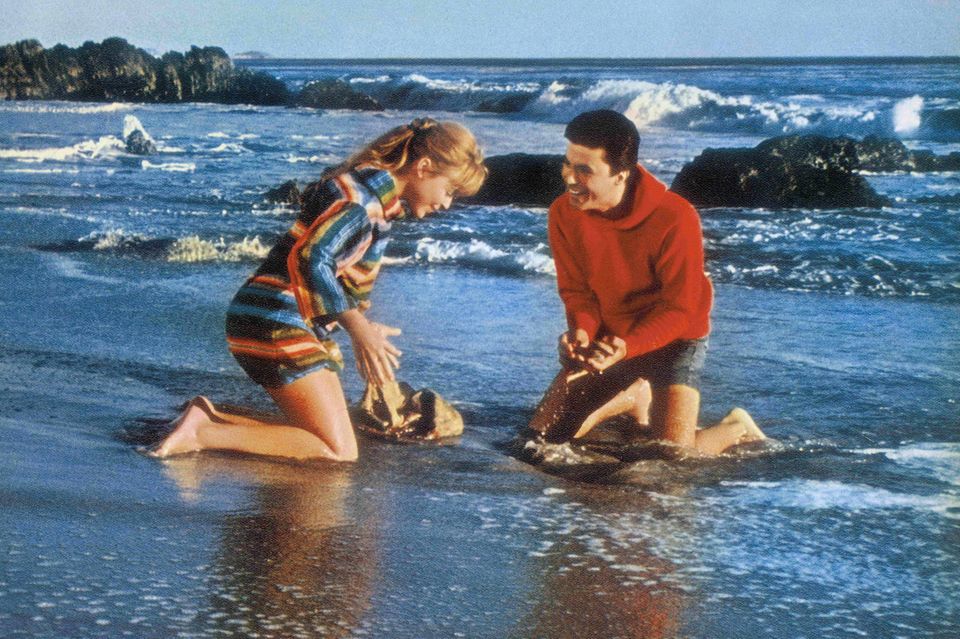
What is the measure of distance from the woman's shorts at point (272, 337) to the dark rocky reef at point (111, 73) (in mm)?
3807

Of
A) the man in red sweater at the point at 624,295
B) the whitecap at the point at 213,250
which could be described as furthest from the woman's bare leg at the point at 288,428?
the whitecap at the point at 213,250

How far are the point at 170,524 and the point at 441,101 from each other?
10.8 meters

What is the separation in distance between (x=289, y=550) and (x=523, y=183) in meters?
6.16

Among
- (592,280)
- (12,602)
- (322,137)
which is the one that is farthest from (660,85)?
(12,602)

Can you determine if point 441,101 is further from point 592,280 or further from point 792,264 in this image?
point 592,280

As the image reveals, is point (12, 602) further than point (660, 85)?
No

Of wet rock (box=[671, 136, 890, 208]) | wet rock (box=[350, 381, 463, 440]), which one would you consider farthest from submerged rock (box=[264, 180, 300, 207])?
wet rock (box=[350, 381, 463, 440])

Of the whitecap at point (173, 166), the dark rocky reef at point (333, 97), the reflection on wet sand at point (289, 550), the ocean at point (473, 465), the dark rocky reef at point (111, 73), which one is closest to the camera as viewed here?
the reflection on wet sand at point (289, 550)

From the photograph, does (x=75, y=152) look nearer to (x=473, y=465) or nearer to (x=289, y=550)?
(x=473, y=465)

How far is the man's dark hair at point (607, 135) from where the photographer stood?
8.77ft

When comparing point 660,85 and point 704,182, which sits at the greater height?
point 660,85

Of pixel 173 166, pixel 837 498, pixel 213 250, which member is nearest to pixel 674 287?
pixel 837 498

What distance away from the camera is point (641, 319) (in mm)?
2799

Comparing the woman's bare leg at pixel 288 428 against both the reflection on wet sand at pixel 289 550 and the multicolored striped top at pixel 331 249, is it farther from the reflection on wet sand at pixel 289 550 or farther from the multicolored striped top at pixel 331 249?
the multicolored striped top at pixel 331 249
